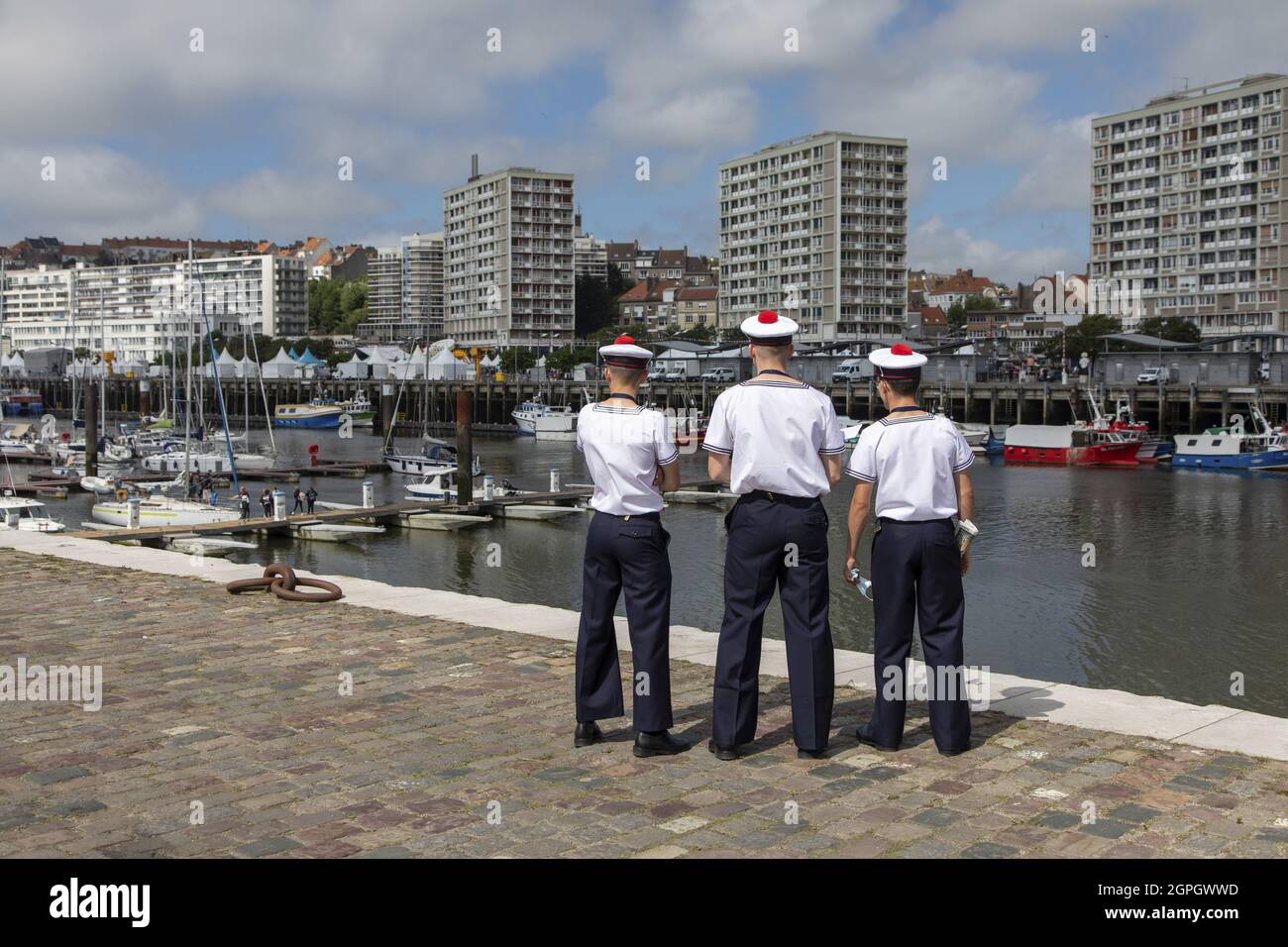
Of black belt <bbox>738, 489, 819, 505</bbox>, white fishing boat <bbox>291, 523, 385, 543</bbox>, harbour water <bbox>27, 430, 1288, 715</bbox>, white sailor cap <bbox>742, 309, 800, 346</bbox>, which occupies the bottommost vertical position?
harbour water <bbox>27, 430, 1288, 715</bbox>

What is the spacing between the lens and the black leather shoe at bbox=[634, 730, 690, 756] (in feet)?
22.3

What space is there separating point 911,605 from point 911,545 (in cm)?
36

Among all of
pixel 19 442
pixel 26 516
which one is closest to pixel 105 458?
pixel 19 442

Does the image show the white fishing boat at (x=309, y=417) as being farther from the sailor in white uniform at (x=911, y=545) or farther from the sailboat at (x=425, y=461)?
the sailor in white uniform at (x=911, y=545)

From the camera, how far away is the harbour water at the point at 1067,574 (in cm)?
2397

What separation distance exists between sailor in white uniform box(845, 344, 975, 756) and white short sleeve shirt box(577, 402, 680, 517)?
3.59ft

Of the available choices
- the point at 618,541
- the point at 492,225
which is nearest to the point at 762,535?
the point at 618,541

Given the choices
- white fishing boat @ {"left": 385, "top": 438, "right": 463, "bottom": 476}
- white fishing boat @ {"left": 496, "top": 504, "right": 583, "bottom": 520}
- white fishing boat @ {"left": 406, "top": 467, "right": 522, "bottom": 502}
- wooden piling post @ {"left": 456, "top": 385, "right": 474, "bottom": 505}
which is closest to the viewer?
white fishing boat @ {"left": 496, "top": 504, "right": 583, "bottom": 520}

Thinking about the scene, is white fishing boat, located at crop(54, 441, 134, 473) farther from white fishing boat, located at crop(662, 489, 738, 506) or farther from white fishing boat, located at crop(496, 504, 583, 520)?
Answer: white fishing boat, located at crop(662, 489, 738, 506)

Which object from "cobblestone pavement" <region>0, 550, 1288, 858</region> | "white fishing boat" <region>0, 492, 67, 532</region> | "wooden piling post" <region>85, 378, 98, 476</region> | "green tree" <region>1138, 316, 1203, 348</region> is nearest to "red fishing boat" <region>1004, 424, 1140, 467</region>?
"green tree" <region>1138, 316, 1203, 348</region>

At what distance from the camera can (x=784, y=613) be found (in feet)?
22.1

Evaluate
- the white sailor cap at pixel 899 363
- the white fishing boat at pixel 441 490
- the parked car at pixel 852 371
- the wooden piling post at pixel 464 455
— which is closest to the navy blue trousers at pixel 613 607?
the white sailor cap at pixel 899 363

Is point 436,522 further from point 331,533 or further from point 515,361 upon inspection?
point 515,361

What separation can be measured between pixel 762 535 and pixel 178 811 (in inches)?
127
